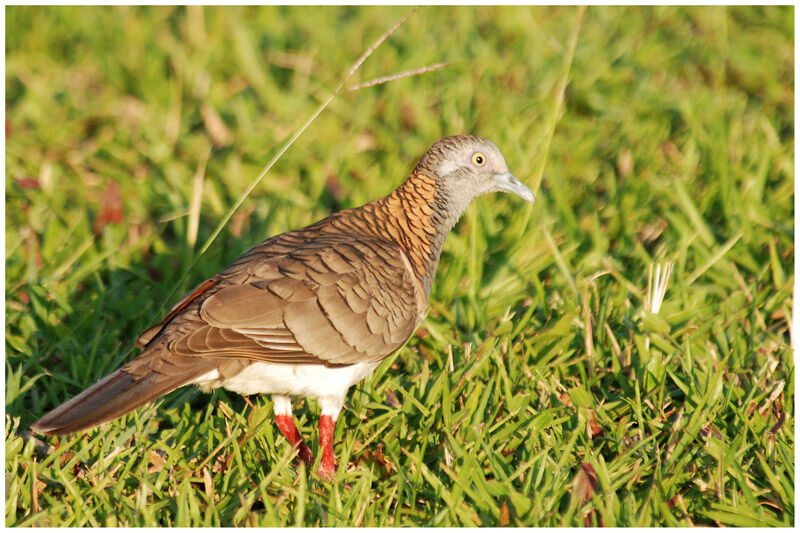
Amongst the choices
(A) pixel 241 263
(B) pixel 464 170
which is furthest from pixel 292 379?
(B) pixel 464 170

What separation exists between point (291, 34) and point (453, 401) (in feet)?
13.2

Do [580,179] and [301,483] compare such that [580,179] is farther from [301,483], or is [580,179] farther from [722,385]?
[301,483]

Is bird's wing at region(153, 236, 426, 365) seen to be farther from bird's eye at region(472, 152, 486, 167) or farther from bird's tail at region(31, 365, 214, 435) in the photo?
bird's eye at region(472, 152, 486, 167)

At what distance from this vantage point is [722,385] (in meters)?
3.30

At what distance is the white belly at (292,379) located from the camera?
9.98ft

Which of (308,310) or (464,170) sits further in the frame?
(464,170)

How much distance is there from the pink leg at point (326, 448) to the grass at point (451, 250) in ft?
0.24

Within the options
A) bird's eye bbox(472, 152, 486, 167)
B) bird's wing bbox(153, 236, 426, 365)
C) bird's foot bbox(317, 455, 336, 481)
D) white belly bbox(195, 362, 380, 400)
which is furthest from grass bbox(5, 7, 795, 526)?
Answer: bird's eye bbox(472, 152, 486, 167)

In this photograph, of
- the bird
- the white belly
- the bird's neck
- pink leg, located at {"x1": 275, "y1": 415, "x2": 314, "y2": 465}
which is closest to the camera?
the bird

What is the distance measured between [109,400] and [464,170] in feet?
5.87

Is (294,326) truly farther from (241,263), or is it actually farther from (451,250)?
(451,250)

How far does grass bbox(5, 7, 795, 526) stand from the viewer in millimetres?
2965

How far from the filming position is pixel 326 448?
312 centimetres

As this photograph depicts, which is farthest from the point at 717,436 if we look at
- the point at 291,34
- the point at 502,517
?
the point at 291,34
